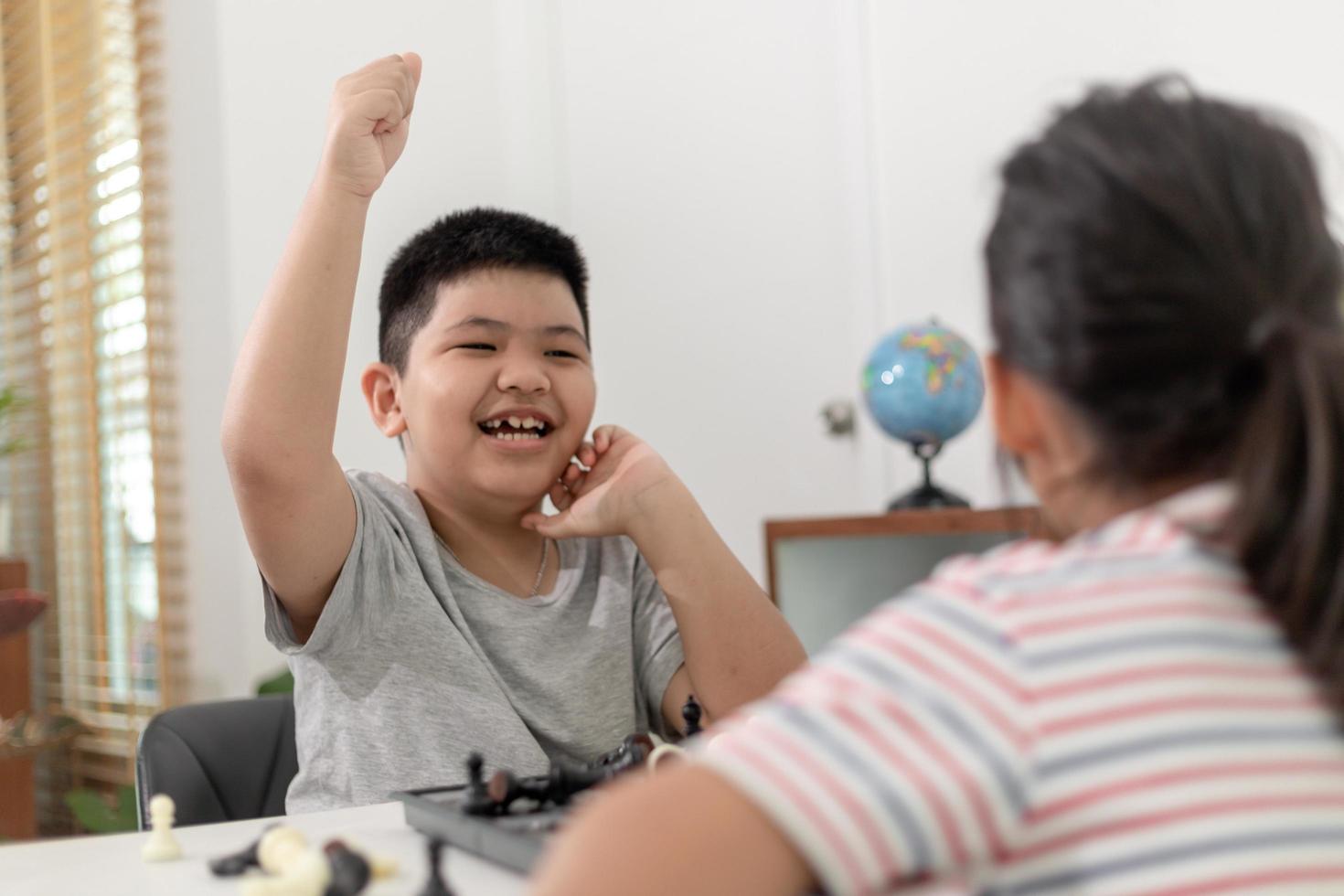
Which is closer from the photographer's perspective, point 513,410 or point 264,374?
point 264,374

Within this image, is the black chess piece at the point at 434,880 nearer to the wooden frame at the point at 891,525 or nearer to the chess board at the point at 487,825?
the chess board at the point at 487,825

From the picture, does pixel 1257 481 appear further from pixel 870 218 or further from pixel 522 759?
pixel 870 218

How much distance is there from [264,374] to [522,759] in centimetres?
42

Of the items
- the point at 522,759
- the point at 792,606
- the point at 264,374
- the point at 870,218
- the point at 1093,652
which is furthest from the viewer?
the point at 870,218

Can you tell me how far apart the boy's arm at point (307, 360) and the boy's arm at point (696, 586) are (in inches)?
12.1

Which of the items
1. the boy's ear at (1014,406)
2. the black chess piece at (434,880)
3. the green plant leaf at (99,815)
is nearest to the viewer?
the boy's ear at (1014,406)

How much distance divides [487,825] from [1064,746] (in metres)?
0.39

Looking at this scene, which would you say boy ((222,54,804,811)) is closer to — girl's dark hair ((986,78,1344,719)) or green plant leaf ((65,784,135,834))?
girl's dark hair ((986,78,1344,719))

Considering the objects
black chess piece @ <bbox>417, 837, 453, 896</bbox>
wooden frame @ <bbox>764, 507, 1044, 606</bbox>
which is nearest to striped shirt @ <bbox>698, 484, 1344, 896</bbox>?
black chess piece @ <bbox>417, 837, 453, 896</bbox>

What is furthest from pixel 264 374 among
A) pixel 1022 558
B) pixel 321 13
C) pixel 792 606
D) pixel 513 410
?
pixel 321 13

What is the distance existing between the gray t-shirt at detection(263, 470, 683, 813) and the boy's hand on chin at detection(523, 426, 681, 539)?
8 cm

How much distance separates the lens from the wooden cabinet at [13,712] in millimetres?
2643

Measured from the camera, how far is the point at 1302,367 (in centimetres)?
45

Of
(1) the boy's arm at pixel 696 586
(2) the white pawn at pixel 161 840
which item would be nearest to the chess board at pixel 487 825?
(2) the white pawn at pixel 161 840
